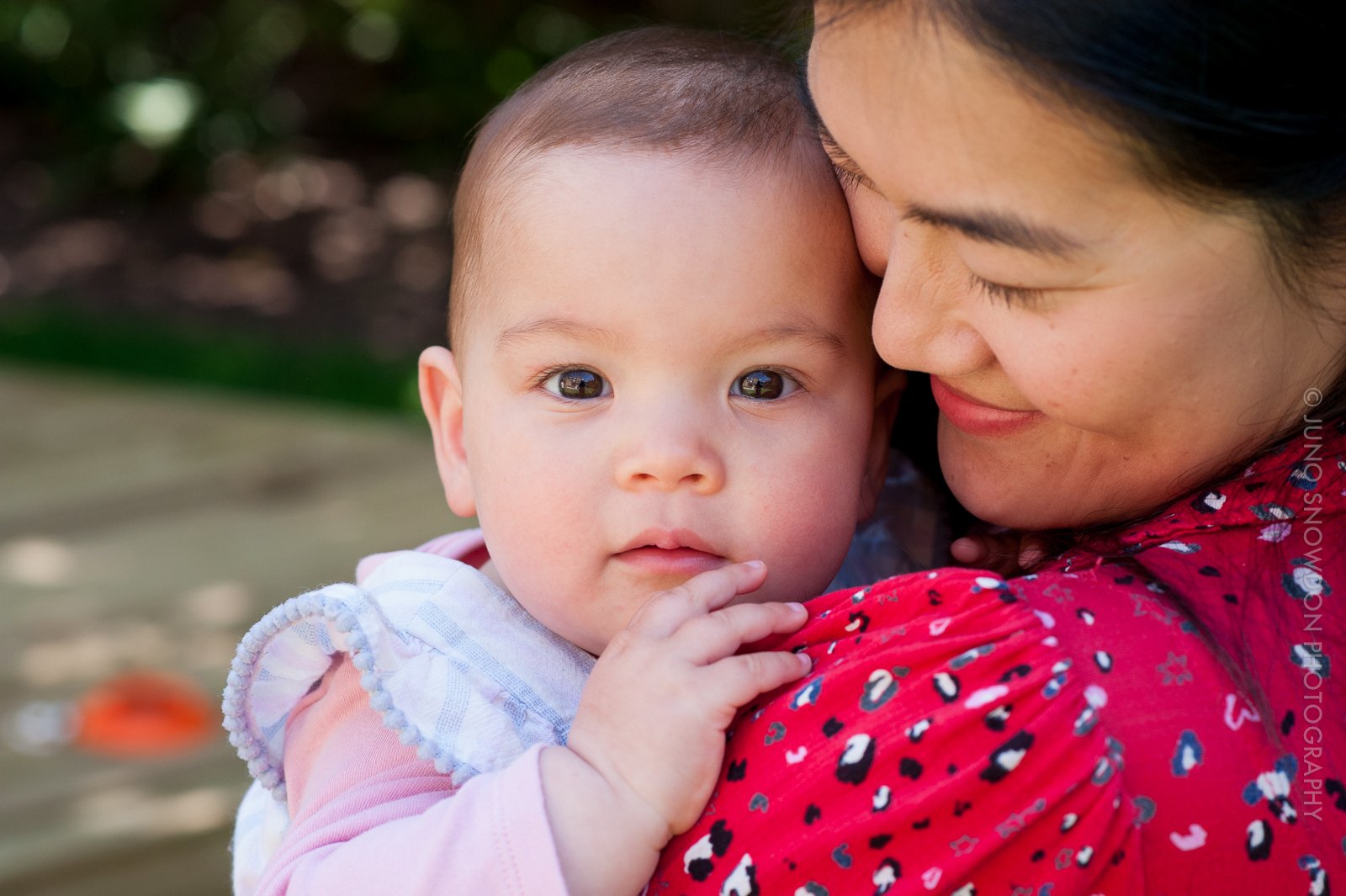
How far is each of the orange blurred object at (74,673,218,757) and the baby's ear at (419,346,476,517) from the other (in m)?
2.08

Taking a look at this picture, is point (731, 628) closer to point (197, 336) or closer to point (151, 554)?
point (151, 554)

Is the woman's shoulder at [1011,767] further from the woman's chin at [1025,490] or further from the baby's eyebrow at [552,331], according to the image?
the baby's eyebrow at [552,331]

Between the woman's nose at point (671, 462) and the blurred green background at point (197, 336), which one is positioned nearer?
the woman's nose at point (671, 462)

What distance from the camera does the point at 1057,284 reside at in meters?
1.37

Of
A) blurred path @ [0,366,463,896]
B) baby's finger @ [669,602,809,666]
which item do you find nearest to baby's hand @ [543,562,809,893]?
baby's finger @ [669,602,809,666]

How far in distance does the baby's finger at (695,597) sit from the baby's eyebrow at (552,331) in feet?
0.96

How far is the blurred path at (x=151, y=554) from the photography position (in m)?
3.40

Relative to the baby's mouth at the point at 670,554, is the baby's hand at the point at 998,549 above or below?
below

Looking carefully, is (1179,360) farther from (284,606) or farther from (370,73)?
(370,73)

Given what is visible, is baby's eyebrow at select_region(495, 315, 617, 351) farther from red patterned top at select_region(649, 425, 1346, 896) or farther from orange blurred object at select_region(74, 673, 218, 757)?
orange blurred object at select_region(74, 673, 218, 757)

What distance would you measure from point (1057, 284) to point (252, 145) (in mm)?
7560

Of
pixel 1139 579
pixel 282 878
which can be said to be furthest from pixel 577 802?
pixel 1139 579

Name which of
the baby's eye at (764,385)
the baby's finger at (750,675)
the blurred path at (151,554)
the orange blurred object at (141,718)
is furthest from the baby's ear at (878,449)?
the orange blurred object at (141,718)

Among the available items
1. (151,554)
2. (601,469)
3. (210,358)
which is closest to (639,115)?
(601,469)
